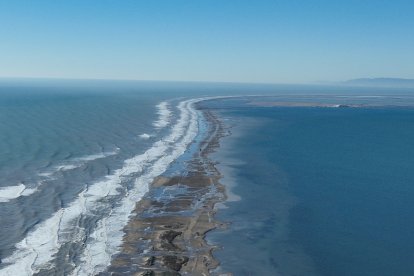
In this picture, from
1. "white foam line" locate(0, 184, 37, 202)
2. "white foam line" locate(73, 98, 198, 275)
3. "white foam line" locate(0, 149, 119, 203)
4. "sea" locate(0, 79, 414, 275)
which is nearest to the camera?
"white foam line" locate(73, 98, 198, 275)

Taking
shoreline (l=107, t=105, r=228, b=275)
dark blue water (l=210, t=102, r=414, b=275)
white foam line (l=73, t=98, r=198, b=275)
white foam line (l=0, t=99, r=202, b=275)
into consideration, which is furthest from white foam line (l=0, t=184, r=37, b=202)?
dark blue water (l=210, t=102, r=414, b=275)

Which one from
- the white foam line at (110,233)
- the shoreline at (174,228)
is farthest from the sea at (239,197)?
the shoreline at (174,228)

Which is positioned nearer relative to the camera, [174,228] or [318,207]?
[174,228]

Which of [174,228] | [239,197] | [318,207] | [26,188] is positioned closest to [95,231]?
[174,228]

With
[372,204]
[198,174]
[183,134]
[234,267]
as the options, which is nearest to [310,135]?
[183,134]

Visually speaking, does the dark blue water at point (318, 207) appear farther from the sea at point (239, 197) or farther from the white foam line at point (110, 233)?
the white foam line at point (110, 233)

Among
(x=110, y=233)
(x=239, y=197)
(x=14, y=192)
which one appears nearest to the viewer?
(x=110, y=233)

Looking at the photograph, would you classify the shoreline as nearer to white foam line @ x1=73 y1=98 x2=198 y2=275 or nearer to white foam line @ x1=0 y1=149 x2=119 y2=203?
white foam line @ x1=73 y1=98 x2=198 y2=275

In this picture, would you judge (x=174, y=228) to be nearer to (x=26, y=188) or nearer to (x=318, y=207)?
(x=318, y=207)

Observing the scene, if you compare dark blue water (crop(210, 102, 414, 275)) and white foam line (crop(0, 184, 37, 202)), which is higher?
white foam line (crop(0, 184, 37, 202))
